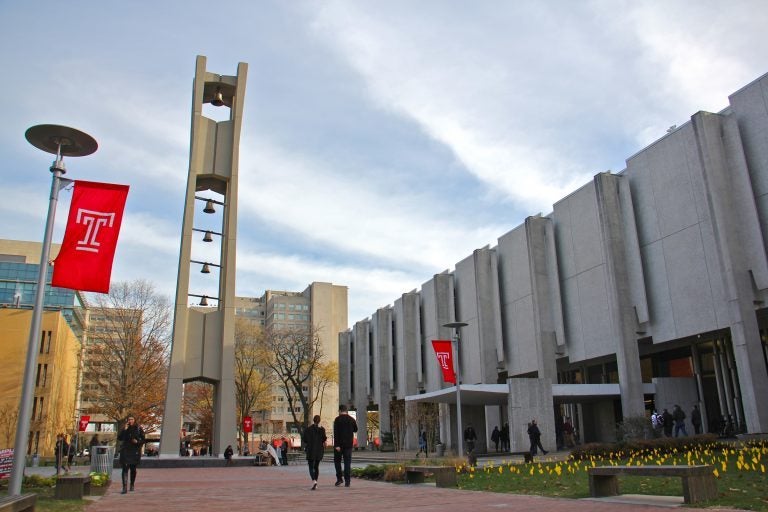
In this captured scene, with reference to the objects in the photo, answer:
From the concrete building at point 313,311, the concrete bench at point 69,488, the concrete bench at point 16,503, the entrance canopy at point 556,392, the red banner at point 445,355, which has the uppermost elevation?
the concrete building at point 313,311

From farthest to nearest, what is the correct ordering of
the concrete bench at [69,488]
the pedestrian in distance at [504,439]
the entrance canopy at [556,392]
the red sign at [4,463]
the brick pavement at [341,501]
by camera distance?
the pedestrian in distance at [504,439], the entrance canopy at [556,392], the red sign at [4,463], the concrete bench at [69,488], the brick pavement at [341,501]

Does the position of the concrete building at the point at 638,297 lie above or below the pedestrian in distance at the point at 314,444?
above

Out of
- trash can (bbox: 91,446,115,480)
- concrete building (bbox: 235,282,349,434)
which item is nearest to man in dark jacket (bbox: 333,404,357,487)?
trash can (bbox: 91,446,115,480)

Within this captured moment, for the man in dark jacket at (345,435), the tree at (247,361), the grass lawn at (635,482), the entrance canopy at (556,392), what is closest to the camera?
the grass lawn at (635,482)

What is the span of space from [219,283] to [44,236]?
1937 centimetres

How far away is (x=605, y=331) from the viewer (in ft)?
113

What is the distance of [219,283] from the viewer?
96.0ft

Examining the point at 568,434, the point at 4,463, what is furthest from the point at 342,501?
the point at 568,434

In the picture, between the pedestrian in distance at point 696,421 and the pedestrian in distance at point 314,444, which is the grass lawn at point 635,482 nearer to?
the pedestrian in distance at point 314,444

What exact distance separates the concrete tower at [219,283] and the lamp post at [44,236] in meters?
17.1

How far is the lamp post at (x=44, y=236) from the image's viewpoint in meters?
8.92

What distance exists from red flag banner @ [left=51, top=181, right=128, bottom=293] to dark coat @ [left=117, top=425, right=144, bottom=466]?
531 centimetres

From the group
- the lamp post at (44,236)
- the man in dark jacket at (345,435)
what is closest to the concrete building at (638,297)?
the man in dark jacket at (345,435)

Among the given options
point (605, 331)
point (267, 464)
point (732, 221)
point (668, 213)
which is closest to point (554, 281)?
point (605, 331)
